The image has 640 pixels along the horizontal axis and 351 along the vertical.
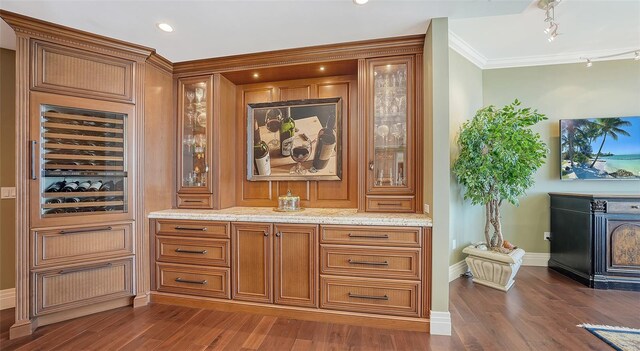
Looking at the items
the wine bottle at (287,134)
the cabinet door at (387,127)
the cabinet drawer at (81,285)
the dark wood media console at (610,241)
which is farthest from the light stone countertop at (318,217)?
the dark wood media console at (610,241)

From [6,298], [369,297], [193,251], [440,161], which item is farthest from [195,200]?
[440,161]

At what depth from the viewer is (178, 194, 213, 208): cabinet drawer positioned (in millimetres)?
2857

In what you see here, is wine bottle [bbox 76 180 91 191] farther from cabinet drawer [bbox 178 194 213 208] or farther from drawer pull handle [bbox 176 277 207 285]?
drawer pull handle [bbox 176 277 207 285]

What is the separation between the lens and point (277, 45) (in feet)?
8.17

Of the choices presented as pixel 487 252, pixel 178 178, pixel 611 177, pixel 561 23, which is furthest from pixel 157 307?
pixel 611 177

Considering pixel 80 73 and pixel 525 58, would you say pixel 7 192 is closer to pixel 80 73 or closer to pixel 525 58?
pixel 80 73

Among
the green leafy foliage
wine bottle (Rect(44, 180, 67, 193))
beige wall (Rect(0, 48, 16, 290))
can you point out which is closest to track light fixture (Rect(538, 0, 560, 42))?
the green leafy foliage

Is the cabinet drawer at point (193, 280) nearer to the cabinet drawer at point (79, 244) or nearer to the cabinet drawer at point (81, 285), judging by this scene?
the cabinet drawer at point (81, 285)

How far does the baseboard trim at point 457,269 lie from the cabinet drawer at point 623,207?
5.34 ft

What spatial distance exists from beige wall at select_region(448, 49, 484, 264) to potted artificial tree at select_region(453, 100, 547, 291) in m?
0.26

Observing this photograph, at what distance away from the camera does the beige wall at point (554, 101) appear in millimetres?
3357

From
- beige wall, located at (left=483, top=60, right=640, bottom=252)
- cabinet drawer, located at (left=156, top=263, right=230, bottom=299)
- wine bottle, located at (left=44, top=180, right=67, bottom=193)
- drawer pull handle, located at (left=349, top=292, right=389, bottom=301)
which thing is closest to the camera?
drawer pull handle, located at (left=349, top=292, right=389, bottom=301)

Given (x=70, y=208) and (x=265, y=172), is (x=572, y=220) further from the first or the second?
(x=70, y=208)

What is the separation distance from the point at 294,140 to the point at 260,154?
46cm
